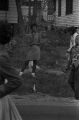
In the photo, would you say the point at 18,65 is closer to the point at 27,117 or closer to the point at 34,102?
the point at 34,102

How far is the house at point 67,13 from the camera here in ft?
85.2

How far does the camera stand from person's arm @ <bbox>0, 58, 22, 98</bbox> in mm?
3814

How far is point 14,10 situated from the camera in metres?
27.2

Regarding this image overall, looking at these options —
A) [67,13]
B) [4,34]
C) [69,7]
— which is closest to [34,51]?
[4,34]

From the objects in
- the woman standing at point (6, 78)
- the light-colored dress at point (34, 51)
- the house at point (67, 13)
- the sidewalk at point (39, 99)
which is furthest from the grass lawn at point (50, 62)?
the woman standing at point (6, 78)

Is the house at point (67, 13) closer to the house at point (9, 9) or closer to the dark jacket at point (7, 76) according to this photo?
the house at point (9, 9)

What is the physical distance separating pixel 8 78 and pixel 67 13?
24.8 meters

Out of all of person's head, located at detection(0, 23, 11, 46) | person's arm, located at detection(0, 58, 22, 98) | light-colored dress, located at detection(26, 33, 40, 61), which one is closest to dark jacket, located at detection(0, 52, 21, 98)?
person's arm, located at detection(0, 58, 22, 98)

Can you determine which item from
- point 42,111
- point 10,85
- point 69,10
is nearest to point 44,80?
point 42,111

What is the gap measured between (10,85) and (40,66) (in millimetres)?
13576

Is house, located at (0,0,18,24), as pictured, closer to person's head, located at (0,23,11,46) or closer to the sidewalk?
the sidewalk

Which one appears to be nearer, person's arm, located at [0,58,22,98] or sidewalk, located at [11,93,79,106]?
person's arm, located at [0,58,22,98]

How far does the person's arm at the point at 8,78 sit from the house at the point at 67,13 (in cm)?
2174

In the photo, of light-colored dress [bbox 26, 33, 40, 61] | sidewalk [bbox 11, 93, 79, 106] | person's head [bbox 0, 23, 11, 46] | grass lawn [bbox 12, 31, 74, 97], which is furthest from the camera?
light-colored dress [bbox 26, 33, 40, 61]
